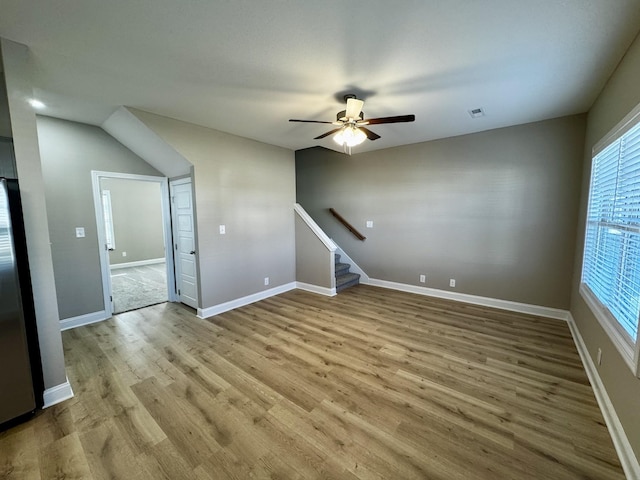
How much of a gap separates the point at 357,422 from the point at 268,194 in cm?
359

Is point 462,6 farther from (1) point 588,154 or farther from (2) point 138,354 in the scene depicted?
(2) point 138,354

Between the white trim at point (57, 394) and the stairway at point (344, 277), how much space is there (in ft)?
11.8

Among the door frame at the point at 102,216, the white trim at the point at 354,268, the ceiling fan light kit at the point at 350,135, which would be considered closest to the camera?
the ceiling fan light kit at the point at 350,135

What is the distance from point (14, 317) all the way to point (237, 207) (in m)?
2.64

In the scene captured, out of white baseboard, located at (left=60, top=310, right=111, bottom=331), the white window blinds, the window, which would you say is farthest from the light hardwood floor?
the white window blinds

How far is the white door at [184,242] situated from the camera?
382cm

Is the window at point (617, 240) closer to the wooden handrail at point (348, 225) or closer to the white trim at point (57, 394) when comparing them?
the wooden handrail at point (348, 225)

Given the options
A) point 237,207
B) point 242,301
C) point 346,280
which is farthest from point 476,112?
point 242,301

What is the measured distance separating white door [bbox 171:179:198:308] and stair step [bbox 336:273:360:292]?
7.94 ft

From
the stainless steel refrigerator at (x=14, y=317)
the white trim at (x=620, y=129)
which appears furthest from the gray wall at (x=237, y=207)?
the white trim at (x=620, y=129)

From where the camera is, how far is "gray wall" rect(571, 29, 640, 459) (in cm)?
153

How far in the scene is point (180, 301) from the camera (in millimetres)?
4316

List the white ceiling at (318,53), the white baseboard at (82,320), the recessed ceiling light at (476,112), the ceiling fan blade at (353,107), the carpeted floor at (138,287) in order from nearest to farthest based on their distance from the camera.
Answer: the white ceiling at (318,53) → the ceiling fan blade at (353,107) → the recessed ceiling light at (476,112) → the white baseboard at (82,320) → the carpeted floor at (138,287)

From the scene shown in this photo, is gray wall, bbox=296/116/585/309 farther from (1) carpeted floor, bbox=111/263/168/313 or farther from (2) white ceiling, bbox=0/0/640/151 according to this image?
(1) carpeted floor, bbox=111/263/168/313
